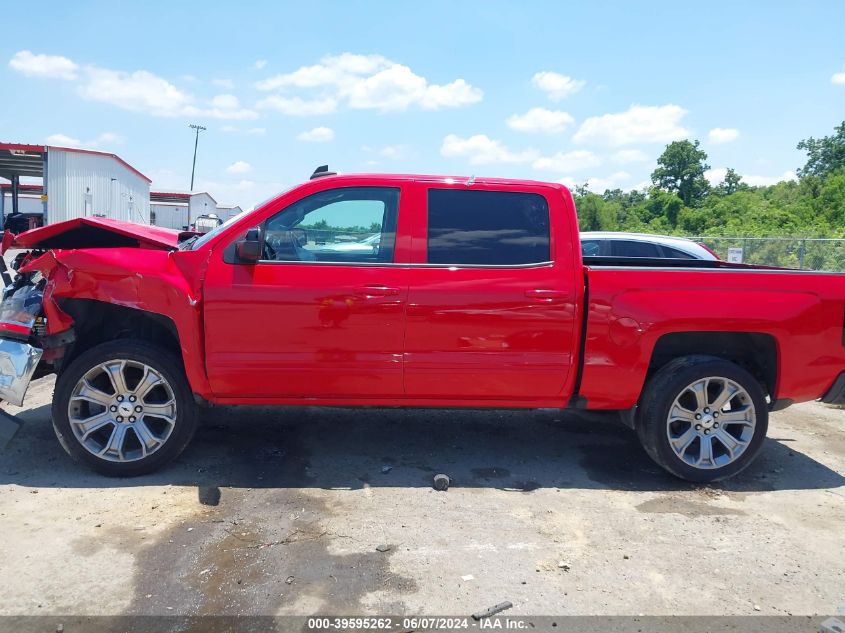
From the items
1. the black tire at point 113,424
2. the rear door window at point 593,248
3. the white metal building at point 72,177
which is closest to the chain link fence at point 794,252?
the rear door window at point 593,248

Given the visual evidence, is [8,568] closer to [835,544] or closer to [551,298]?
[551,298]

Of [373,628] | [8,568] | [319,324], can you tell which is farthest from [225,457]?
[373,628]

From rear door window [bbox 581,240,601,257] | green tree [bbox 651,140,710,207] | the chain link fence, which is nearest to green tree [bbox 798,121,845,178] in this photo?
green tree [bbox 651,140,710,207]

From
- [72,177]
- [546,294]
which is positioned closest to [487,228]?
[546,294]

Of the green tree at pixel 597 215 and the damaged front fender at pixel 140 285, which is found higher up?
the green tree at pixel 597 215

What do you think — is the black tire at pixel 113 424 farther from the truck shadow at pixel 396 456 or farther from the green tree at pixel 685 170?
the green tree at pixel 685 170

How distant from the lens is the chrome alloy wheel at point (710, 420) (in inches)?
174

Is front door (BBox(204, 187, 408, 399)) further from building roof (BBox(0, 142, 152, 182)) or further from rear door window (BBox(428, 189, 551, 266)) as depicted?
building roof (BBox(0, 142, 152, 182))

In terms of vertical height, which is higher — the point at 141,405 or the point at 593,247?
the point at 593,247

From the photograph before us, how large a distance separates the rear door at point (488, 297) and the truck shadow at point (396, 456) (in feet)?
2.07

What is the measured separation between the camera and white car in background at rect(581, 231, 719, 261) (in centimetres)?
927

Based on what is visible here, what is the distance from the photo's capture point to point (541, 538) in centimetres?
366

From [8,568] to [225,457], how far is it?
5.36 ft

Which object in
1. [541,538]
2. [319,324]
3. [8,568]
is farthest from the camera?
[319,324]
